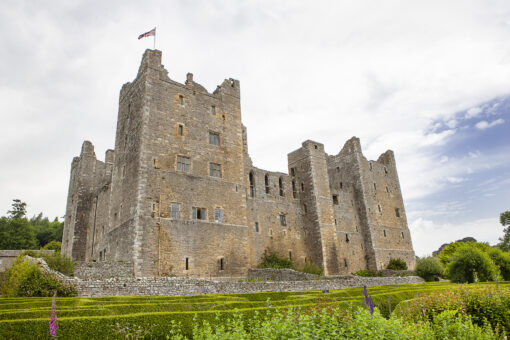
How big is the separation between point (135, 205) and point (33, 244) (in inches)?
1724

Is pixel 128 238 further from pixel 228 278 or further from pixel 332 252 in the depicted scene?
pixel 332 252

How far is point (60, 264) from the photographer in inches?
827

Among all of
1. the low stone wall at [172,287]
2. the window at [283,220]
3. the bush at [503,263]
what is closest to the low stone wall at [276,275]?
the low stone wall at [172,287]

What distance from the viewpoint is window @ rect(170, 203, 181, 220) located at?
27.5 m

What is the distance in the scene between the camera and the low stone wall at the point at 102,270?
73.6 ft

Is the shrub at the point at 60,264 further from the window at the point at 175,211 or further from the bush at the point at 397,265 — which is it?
the bush at the point at 397,265

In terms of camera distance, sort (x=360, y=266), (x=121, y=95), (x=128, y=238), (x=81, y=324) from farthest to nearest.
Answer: (x=360, y=266)
(x=121, y=95)
(x=128, y=238)
(x=81, y=324)

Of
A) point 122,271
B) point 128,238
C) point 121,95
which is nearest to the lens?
point 122,271

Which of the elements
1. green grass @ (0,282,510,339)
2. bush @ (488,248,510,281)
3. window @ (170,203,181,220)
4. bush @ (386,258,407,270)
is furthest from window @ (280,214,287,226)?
green grass @ (0,282,510,339)

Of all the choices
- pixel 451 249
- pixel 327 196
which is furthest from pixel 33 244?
pixel 451 249

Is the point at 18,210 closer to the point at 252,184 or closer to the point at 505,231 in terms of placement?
the point at 252,184

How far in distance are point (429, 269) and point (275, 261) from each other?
19.8 meters

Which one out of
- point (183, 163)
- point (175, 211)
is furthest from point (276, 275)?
point (183, 163)

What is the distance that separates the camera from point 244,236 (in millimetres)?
30703
